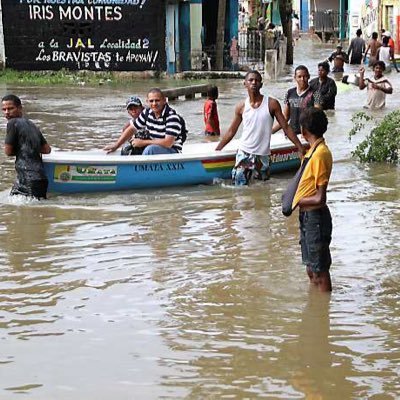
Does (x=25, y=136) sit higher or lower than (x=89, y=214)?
higher

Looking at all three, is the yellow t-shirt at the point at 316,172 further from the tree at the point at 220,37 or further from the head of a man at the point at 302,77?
the tree at the point at 220,37

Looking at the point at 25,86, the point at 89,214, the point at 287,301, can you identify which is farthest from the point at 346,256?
the point at 25,86

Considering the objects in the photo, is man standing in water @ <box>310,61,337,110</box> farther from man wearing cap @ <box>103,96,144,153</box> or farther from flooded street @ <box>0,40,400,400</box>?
man wearing cap @ <box>103,96,144,153</box>

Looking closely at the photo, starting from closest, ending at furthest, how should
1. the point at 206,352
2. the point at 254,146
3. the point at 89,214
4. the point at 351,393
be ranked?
the point at 351,393
the point at 206,352
the point at 89,214
the point at 254,146

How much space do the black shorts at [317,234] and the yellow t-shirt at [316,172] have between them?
152 mm

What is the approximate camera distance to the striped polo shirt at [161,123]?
10570 mm

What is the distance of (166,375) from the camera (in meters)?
5.28

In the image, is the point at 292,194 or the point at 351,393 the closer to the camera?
the point at 351,393

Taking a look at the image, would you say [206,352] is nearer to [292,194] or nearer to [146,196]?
[292,194]

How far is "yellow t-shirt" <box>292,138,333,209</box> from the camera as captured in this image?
241 inches

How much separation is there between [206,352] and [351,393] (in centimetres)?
102

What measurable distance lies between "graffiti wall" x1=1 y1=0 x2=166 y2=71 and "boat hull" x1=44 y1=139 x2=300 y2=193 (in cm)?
1887

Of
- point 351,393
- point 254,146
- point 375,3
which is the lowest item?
point 351,393

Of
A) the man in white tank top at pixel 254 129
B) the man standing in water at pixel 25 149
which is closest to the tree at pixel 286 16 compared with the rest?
the man in white tank top at pixel 254 129
